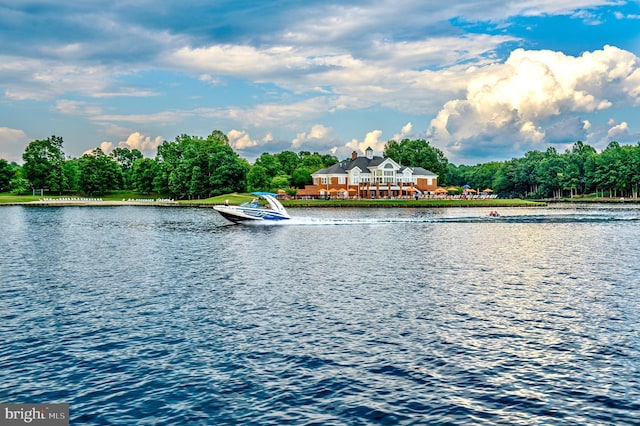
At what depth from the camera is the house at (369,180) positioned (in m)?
167

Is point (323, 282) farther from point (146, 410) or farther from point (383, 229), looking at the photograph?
point (383, 229)

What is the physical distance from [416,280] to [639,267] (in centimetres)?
1623

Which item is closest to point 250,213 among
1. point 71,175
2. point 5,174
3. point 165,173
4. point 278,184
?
point 278,184

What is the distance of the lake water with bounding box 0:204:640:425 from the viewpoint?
14352 mm

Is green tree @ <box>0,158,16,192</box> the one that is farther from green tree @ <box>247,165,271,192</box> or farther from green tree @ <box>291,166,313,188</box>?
green tree @ <box>291,166,313,188</box>

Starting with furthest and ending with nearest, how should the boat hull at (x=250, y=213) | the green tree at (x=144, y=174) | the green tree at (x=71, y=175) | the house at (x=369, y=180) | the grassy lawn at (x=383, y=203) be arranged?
1. the green tree at (x=71, y=175)
2. the green tree at (x=144, y=174)
3. the house at (x=369, y=180)
4. the grassy lawn at (x=383, y=203)
5. the boat hull at (x=250, y=213)

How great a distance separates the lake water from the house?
125 metres

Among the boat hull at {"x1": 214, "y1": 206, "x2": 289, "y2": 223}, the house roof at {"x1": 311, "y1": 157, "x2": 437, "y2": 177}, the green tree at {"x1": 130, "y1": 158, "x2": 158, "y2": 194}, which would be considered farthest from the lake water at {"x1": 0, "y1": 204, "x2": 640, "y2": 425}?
the green tree at {"x1": 130, "y1": 158, "x2": 158, "y2": 194}

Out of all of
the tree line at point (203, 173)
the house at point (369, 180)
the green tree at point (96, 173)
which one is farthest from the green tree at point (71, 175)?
the house at point (369, 180)

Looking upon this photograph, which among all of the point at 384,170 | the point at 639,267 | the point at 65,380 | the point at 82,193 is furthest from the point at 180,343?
the point at 82,193

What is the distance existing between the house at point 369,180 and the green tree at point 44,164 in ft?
249

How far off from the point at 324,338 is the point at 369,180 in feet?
508

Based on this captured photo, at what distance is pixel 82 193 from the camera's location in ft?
587

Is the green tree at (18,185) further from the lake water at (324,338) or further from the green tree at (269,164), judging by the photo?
the lake water at (324,338)
